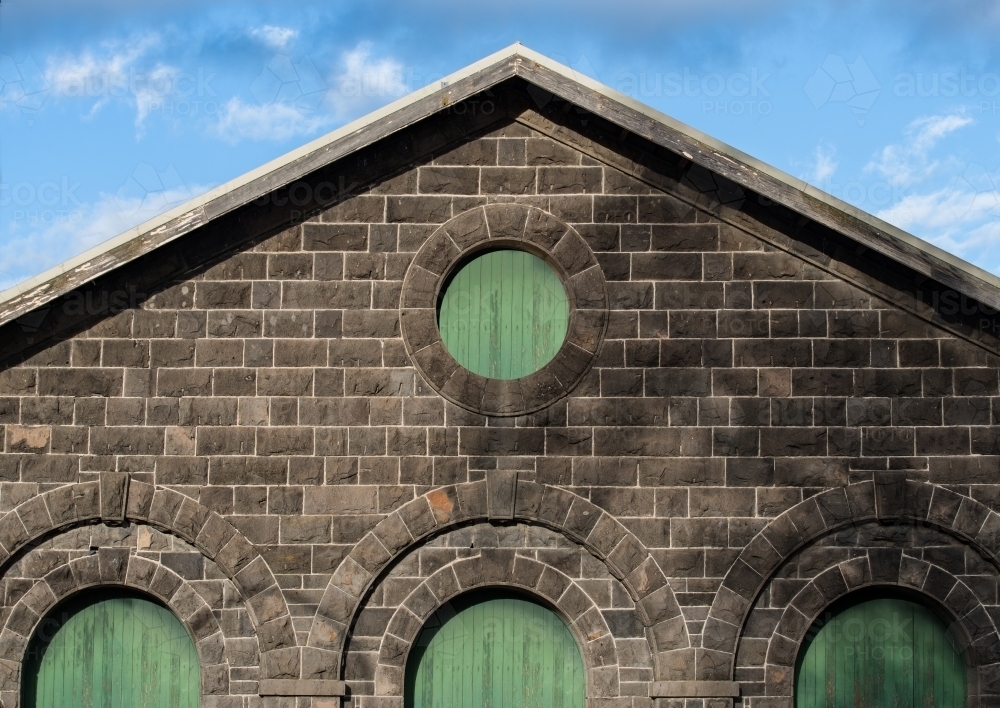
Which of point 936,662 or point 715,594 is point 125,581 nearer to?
point 715,594

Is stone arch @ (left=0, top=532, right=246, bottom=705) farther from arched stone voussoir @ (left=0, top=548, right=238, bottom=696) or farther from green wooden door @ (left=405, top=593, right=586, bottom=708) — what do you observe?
green wooden door @ (left=405, top=593, right=586, bottom=708)

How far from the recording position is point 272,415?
17.1 meters

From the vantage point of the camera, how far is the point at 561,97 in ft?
56.9

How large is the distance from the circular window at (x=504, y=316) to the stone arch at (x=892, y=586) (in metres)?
3.80

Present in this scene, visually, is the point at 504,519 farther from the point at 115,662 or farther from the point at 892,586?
the point at 115,662

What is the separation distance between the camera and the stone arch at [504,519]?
1675 cm

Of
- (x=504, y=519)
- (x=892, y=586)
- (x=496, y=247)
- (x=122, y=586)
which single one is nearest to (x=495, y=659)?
(x=504, y=519)

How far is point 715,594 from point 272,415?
16.8 ft

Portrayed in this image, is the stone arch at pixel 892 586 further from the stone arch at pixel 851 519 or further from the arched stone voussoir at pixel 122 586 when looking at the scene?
the arched stone voussoir at pixel 122 586

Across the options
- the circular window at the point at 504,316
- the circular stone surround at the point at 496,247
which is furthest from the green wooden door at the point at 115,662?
the circular window at the point at 504,316

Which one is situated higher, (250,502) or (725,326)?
(725,326)

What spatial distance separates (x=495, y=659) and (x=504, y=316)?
12.1 feet

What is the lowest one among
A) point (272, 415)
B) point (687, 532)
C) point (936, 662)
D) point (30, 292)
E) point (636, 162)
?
point (936, 662)

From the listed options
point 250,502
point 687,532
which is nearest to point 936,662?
point 687,532
